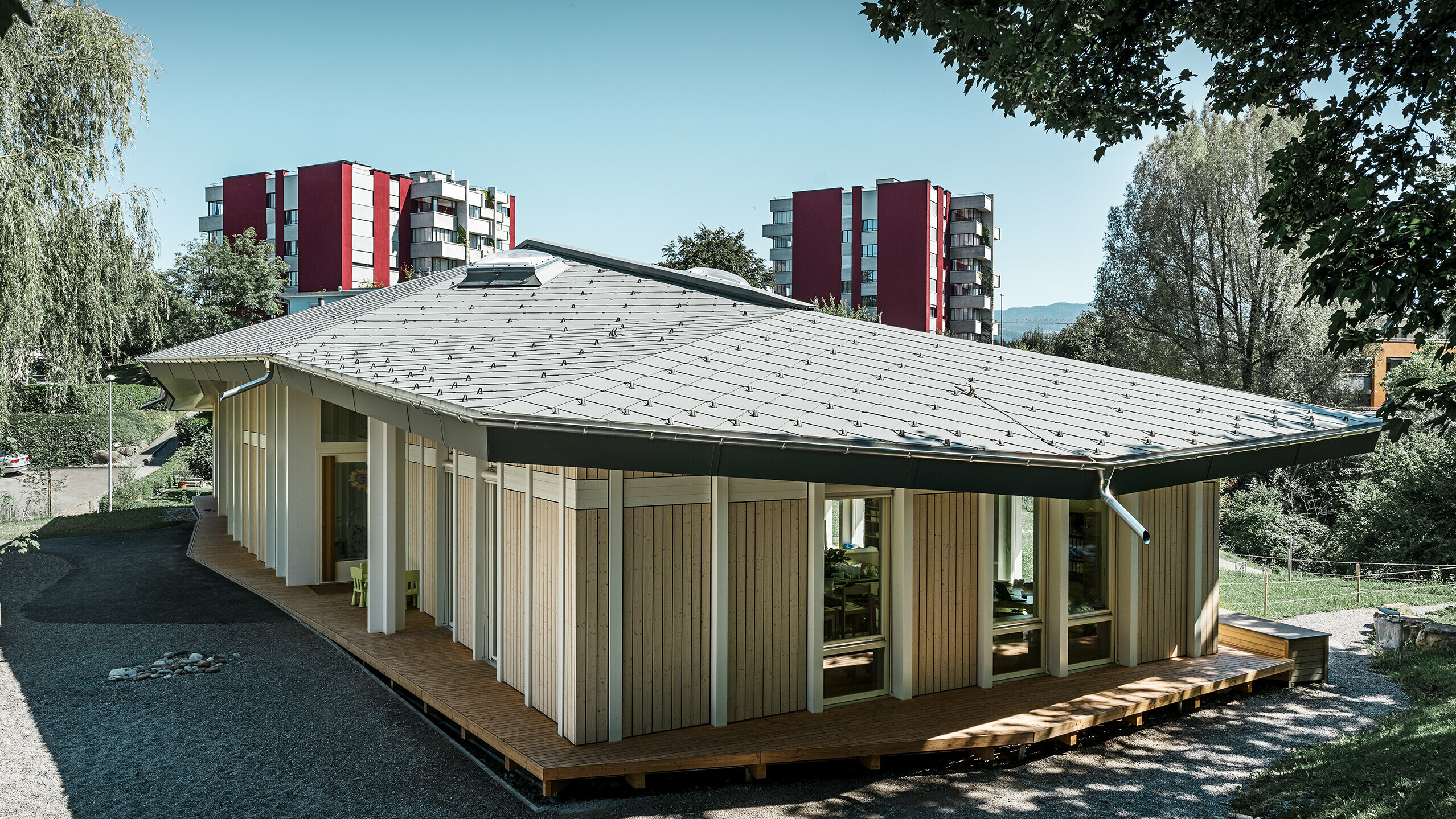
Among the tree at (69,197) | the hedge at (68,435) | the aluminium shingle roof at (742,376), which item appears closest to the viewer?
the aluminium shingle roof at (742,376)

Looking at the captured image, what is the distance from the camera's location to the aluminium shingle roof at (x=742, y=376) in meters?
6.99

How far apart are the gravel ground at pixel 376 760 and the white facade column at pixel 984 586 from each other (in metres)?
0.93

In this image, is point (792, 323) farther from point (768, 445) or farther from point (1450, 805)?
point (1450, 805)

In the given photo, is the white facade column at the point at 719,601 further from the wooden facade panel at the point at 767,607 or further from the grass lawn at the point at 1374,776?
the grass lawn at the point at 1374,776

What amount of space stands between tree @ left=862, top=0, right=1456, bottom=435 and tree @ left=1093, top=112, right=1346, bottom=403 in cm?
2217

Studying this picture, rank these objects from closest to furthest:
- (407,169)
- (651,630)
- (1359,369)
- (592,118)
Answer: (651,630), (592,118), (1359,369), (407,169)

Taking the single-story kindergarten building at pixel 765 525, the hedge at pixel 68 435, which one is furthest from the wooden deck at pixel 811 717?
the hedge at pixel 68 435

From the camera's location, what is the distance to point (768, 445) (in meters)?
6.58

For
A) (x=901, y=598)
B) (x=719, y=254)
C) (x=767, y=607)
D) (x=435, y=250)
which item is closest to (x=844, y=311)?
(x=719, y=254)

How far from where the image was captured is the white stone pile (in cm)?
1006

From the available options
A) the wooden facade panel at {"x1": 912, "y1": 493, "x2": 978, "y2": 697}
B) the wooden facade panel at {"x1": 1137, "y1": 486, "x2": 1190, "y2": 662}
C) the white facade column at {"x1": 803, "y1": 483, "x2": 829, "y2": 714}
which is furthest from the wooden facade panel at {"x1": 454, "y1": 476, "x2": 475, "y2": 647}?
the wooden facade panel at {"x1": 1137, "y1": 486, "x2": 1190, "y2": 662}

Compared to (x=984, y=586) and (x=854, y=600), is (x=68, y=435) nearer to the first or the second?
(x=854, y=600)

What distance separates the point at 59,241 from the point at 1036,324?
2431 inches

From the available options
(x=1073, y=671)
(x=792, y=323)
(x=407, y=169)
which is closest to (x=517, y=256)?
(x=792, y=323)
